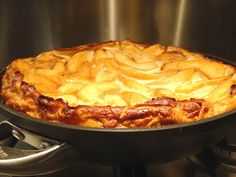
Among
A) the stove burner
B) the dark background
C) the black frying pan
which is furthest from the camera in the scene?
the dark background

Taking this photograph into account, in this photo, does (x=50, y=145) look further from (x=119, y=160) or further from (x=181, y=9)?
(x=181, y=9)

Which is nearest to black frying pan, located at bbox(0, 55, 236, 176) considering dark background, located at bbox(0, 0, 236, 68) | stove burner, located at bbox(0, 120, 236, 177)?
stove burner, located at bbox(0, 120, 236, 177)

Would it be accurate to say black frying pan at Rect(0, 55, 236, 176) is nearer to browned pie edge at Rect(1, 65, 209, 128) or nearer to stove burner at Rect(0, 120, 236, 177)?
browned pie edge at Rect(1, 65, 209, 128)

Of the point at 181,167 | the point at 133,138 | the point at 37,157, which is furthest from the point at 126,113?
the point at 181,167

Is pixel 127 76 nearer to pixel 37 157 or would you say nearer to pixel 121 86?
pixel 121 86

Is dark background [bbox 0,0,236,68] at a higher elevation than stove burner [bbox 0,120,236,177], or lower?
higher

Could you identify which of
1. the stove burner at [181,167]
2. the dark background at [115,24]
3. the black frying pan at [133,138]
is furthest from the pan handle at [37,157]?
the dark background at [115,24]

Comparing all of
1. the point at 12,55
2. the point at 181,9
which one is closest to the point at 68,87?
A: the point at 12,55
